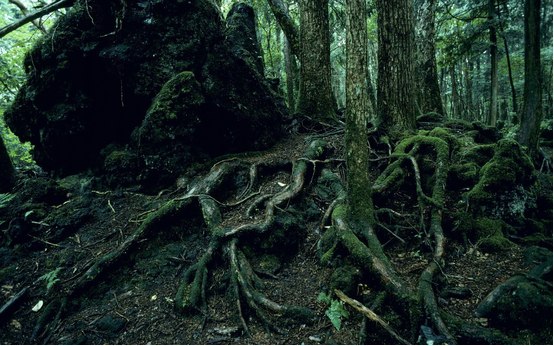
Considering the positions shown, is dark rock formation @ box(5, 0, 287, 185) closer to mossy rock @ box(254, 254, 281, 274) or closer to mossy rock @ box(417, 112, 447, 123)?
mossy rock @ box(254, 254, 281, 274)

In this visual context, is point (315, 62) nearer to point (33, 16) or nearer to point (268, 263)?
point (268, 263)

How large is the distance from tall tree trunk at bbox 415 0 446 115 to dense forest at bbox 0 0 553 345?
120 mm

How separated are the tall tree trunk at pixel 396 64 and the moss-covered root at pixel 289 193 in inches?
69.2

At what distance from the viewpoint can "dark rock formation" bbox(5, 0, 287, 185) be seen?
577 centimetres

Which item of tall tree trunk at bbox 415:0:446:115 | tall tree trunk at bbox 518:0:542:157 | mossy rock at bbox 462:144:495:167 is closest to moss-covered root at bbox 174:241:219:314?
mossy rock at bbox 462:144:495:167

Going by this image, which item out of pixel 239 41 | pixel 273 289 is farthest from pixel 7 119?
pixel 273 289

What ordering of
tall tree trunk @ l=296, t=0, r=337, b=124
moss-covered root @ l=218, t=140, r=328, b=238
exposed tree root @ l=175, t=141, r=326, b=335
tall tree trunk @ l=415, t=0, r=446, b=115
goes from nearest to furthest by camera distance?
1. exposed tree root @ l=175, t=141, r=326, b=335
2. moss-covered root @ l=218, t=140, r=328, b=238
3. tall tree trunk @ l=296, t=0, r=337, b=124
4. tall tree trunk @ l=415, t=0, r=446, b=115

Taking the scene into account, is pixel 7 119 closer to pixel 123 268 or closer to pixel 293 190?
pixel 123 268

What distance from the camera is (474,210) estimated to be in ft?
12.9

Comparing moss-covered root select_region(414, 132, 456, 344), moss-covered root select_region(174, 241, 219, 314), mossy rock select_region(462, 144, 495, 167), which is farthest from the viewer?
mossy rock select_region(462, 144, 495, 167)

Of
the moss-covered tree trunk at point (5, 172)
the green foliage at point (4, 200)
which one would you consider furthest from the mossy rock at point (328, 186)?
the moss-covered tree trunk at point (5, 172)

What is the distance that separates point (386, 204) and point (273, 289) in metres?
2.43

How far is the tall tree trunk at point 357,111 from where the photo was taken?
11.2ft

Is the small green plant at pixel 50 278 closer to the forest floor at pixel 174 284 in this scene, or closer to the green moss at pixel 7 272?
Answer: the forest floor at pixel 174 284
